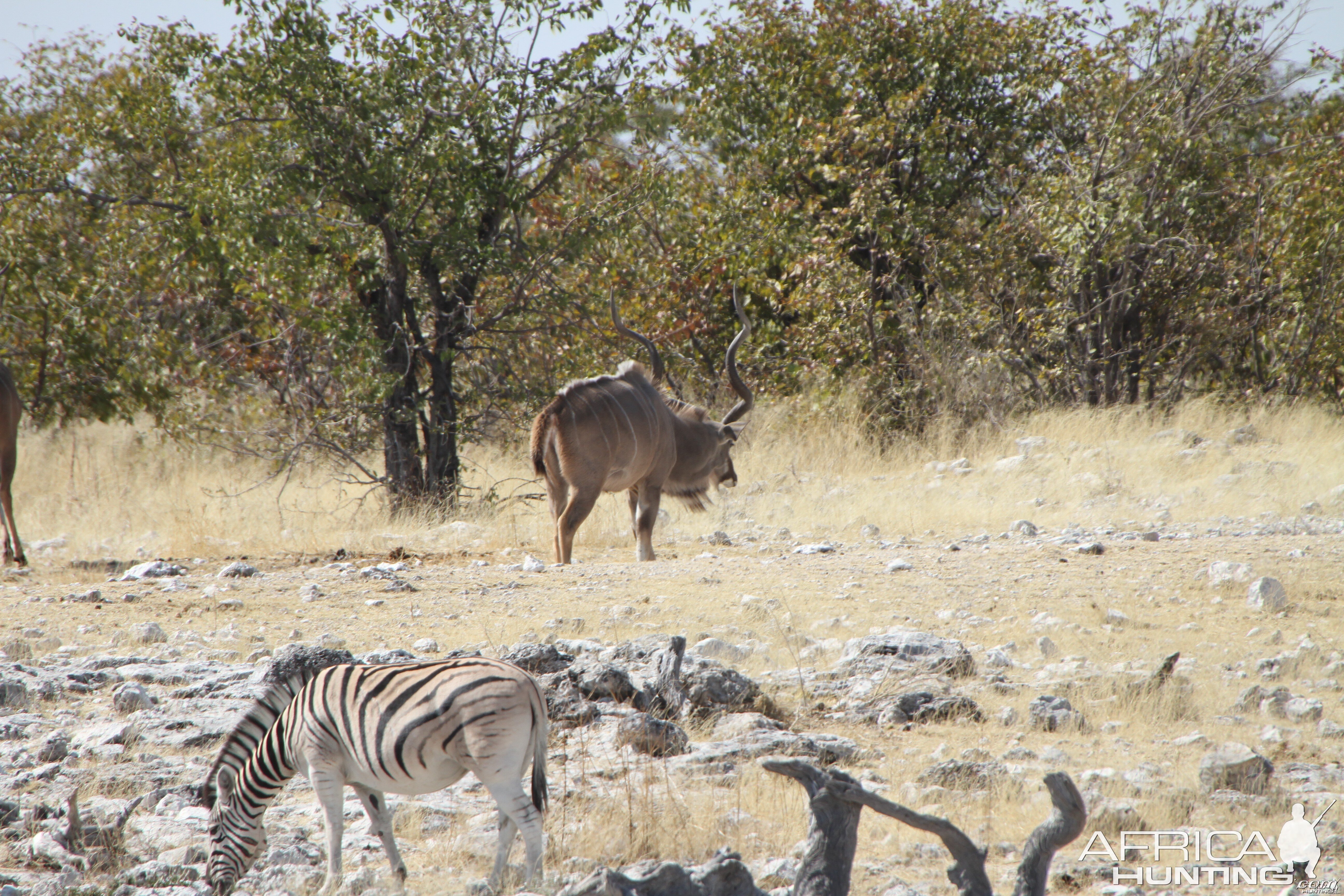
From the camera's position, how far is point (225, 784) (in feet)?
10.1

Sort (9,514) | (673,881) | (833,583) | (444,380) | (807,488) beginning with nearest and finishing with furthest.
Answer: (673,881) < (833,583) < (9,514) < (444,380) < (807,488)

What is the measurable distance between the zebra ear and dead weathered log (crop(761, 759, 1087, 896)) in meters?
1.44

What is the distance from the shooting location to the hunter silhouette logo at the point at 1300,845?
9.84ft

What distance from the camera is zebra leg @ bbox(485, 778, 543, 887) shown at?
2863 mm

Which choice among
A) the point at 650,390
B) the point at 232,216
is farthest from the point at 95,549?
the point at 650,390

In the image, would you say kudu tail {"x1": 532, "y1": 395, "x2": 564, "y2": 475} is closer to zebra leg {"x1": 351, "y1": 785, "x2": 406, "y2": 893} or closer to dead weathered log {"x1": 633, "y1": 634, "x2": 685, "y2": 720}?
dead weathered log {"x1": 633, "y1": 634, "x2": 685, "y2": 720}

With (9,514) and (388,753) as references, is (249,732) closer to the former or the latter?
(388,753)

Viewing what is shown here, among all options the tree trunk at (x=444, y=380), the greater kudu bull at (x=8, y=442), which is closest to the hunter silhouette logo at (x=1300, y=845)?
the tree trunk at (x=444, y=380)

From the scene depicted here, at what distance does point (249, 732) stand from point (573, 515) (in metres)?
4.93

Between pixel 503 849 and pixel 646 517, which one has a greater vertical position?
pixel 646 517

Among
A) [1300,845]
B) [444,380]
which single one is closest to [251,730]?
[1300,845]

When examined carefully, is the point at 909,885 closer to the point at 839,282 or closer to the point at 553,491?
the point at 553,491

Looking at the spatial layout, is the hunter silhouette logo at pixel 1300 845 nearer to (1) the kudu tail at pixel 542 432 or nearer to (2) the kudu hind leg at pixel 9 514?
(1) the kudu tail at pixel 542 432

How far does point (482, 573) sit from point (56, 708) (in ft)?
9.97
